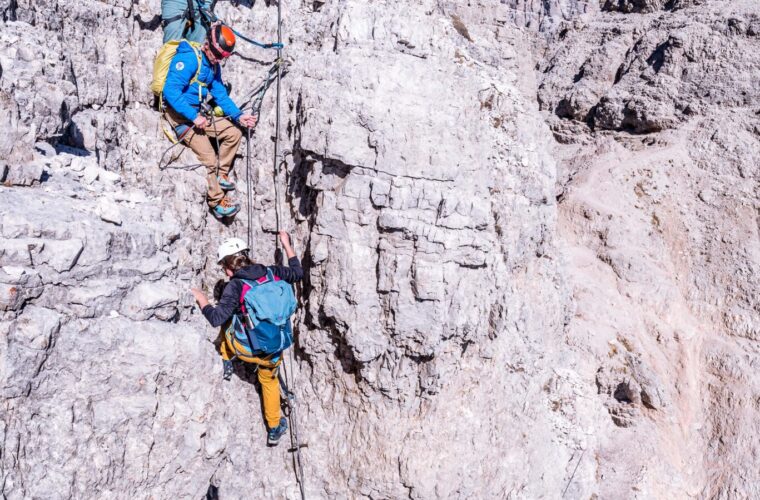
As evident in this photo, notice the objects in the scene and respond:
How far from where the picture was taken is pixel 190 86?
27.4 feet

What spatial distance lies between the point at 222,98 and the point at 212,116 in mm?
353

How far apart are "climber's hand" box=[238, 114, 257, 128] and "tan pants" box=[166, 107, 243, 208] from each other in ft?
0.64

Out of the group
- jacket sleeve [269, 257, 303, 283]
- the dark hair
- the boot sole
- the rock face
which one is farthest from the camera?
the boot sole

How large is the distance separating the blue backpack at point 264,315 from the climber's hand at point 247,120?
2.68 m

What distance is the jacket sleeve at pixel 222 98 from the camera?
8641 mm

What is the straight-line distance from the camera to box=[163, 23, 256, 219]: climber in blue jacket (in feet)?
26.5

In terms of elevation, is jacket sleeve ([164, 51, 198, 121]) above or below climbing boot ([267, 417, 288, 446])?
above

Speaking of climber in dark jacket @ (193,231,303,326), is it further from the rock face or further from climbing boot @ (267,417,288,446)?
climbing boot @ (267,417,288,446)

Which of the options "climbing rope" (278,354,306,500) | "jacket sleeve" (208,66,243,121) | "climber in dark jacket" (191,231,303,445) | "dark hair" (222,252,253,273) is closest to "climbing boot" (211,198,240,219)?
"climber in dark jacket" (191,231,303,445)

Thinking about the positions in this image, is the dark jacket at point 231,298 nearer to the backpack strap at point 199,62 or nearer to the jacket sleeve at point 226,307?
the jacket sleeve at point 226,307

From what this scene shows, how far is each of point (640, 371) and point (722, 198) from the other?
9.03 meters

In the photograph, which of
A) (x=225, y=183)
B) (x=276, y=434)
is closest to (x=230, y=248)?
(x=225, y=183)

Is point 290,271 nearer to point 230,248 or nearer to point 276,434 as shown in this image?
point 230,248

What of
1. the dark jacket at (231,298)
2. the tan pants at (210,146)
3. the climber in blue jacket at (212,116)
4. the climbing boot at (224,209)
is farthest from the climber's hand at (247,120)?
the dark jacket at (231,298)
